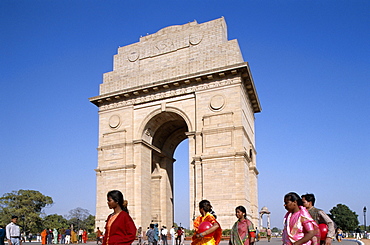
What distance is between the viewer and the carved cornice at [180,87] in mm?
26203

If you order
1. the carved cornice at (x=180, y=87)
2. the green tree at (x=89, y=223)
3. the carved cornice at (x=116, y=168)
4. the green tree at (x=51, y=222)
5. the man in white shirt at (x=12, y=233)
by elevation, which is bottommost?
the green tree at (x=89, y=223)

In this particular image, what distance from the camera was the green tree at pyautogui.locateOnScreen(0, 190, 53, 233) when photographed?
5412cm

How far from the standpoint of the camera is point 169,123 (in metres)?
31.4

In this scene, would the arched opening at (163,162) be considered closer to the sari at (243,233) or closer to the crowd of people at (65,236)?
the crowd of people at (65,236)

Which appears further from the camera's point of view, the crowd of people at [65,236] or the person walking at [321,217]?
the crowd of people at [65,236]

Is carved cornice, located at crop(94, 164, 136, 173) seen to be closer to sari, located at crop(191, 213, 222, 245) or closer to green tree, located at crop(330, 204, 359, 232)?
sari, located at crop(191, 213, 222, 245)

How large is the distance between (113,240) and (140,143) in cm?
2357

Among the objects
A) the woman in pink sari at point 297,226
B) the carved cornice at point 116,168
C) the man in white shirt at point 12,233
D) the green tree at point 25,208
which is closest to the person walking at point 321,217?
the woman in pink sari at point 297,226

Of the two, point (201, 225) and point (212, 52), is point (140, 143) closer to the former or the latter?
point (212, 52)

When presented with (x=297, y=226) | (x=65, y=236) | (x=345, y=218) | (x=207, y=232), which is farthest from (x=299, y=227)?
(x=345, y=218)

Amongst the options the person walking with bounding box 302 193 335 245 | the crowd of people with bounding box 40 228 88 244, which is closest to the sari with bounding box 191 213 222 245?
the person walking with bounding box 302 193 335 245

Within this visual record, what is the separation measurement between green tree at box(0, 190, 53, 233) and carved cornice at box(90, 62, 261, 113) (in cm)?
3126

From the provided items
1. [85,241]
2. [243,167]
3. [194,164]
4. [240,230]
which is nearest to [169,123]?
[194,164]

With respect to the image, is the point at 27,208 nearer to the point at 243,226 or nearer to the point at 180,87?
the point at 180,87
